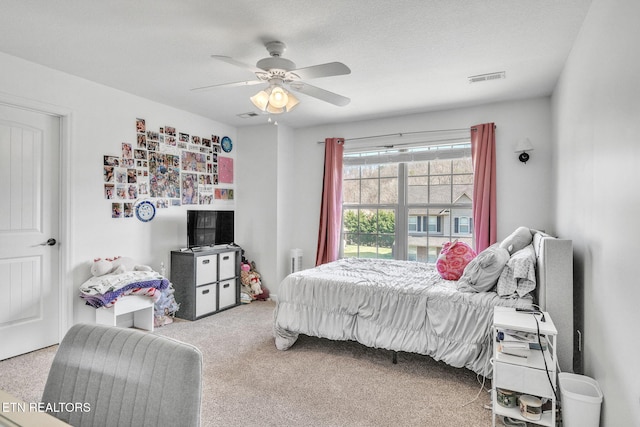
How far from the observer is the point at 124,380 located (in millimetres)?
951

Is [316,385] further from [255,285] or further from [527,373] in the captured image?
[255,285]

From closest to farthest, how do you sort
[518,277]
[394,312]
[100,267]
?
[518,277] → [394,312] → [100,267]

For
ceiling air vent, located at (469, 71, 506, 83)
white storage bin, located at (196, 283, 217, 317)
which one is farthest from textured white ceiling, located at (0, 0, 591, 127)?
white storage bin, located at (196, 283, 217, 317)

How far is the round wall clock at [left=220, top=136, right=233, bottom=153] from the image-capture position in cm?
507

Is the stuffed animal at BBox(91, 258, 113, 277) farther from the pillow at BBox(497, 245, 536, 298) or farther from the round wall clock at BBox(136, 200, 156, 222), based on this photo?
the pillow at BBox(497, 245, 536, 298)

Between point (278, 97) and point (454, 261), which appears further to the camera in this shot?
point (454, 261)

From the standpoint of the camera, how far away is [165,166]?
4.21 meters

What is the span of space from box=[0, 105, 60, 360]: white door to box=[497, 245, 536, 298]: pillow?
12.5 feet

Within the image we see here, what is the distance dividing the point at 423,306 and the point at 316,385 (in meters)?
1.00

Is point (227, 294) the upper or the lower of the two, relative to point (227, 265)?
lower

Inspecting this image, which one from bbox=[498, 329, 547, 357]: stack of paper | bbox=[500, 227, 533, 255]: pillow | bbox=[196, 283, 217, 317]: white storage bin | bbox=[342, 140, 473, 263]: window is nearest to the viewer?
bbox=[498, 329, 547, 357]: stack of paper

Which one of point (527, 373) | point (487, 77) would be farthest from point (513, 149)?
point (527, 373)

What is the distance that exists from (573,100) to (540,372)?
1965mm

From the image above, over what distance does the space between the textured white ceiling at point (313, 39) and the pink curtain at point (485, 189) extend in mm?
528
